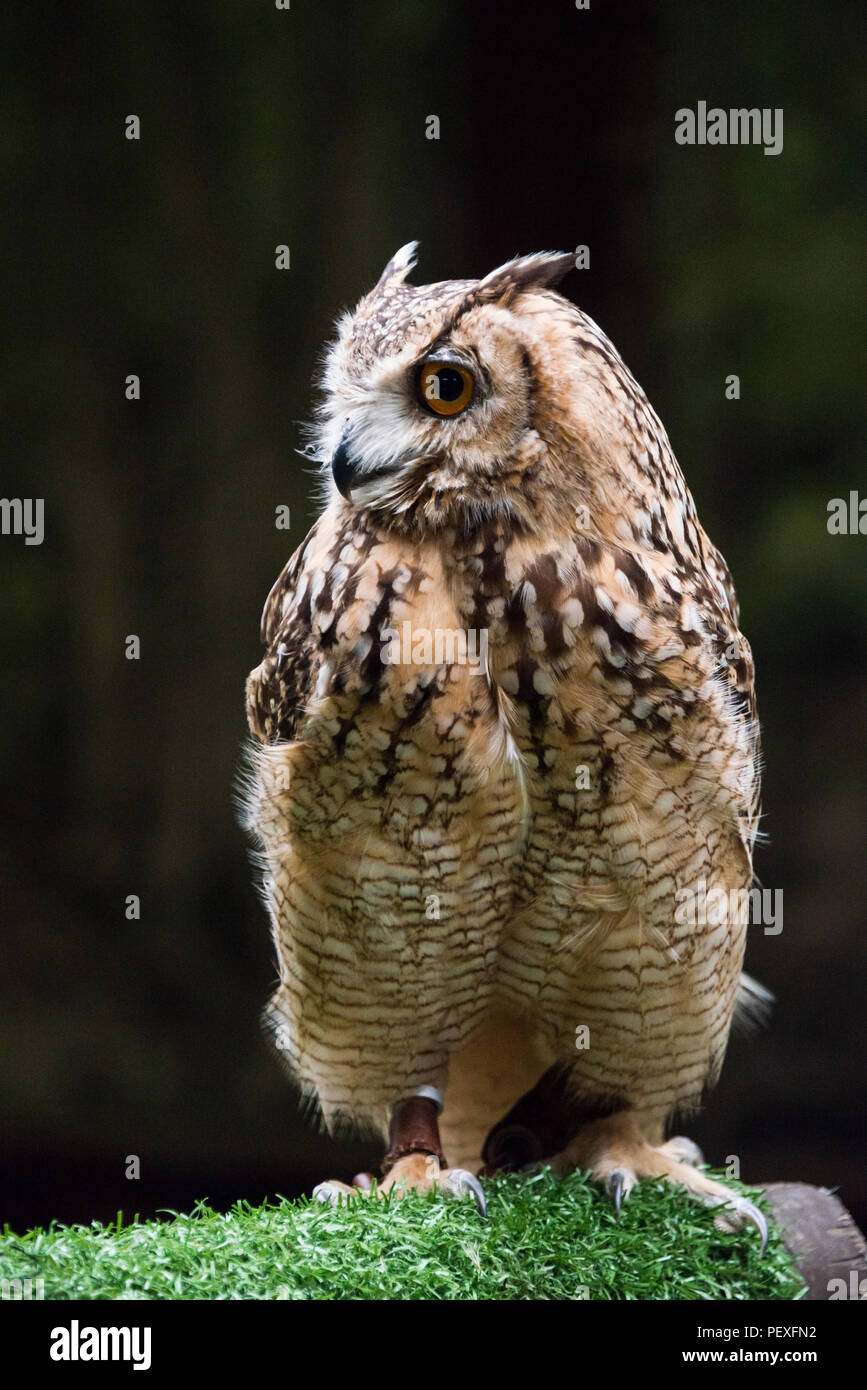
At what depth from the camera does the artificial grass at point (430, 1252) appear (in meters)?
1.62

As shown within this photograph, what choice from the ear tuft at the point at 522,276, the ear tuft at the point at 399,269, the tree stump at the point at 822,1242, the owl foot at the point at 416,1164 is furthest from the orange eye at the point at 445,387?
the tree stump at the point at 822,1242

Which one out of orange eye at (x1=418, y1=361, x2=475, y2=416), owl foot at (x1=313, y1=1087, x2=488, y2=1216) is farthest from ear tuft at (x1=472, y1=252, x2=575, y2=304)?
owl foot at (x1=313, y1=1087, x2=488, y2=1216)

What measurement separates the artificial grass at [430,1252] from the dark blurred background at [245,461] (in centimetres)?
133

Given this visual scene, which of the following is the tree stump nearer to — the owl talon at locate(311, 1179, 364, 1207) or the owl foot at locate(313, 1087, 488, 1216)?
the owl foot at locate(313, 1087, 488, 1216)

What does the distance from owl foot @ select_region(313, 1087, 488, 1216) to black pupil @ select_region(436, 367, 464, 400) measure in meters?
1.11

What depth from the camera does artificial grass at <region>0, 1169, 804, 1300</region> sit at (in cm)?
162

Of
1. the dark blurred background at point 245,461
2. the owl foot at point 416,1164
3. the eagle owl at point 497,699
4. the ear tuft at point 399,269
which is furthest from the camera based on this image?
the dark blurred background at point 245,461

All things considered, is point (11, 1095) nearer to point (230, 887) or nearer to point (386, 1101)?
point (230, 887)

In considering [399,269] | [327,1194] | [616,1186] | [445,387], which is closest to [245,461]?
[399,269]

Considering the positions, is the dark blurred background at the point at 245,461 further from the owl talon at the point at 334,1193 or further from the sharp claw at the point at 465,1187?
the sharp claw at the point at 465,1187

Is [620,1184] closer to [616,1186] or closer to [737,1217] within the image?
[616,1186]

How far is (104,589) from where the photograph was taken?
139 inches
